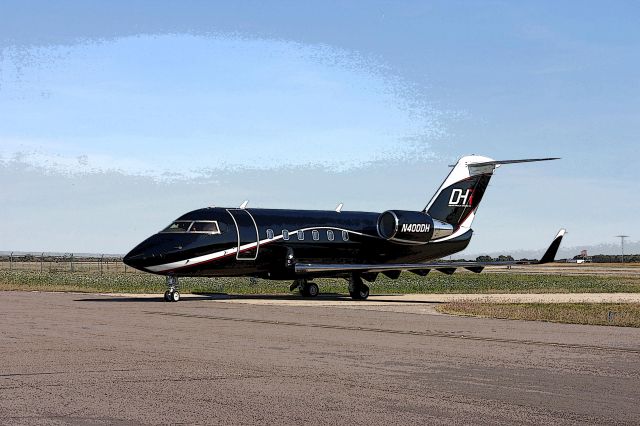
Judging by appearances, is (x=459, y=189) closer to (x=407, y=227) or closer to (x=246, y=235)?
(x=407, y=227)

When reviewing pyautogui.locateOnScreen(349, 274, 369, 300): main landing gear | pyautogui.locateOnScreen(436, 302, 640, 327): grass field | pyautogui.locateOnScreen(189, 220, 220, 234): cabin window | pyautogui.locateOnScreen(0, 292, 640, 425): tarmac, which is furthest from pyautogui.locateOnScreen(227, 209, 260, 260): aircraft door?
pyautogui.locateOnScreen(0, 292, 640, 425): tarmac

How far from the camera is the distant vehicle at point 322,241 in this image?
116ft

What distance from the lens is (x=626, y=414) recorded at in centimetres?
1013

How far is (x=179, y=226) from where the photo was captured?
119ft

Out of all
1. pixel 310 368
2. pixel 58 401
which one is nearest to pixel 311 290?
pixel 310 368

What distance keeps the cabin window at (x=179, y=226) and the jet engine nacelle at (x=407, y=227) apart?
10361mm

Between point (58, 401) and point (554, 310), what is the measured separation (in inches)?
897

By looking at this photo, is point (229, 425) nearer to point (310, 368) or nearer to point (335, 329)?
point (310, 368)

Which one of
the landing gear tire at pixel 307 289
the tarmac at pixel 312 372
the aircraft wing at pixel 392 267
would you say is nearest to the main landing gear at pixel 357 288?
the aircraft wing at pixel 392 267

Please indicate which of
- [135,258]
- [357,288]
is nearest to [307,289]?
[357,288]

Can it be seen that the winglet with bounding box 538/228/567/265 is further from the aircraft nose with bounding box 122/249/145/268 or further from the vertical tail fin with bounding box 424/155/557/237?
the aircraft nose with bounding box 122/249/145/268

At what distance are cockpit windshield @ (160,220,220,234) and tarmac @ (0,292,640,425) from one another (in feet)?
39.6

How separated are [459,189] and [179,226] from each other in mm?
15441

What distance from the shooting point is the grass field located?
2581 centimetres
